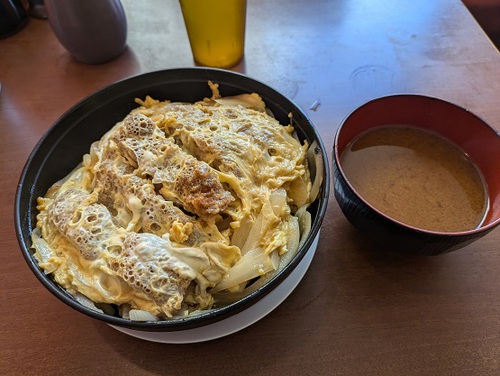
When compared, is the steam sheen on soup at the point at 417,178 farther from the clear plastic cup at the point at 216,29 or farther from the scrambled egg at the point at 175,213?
the clear plastic cup at the point at 216,29

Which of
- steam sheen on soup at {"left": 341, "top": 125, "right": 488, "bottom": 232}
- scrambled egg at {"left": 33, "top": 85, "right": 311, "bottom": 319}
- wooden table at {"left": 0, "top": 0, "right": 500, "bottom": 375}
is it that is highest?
scrambled egg at {"left": 33, "top": 85, "right": 311, "bottom": 319}

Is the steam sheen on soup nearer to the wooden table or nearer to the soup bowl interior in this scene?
the soup bowl interior

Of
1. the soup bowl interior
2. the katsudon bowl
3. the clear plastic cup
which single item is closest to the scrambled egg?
the katsudon bowl

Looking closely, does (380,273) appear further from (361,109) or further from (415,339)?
(361,109)

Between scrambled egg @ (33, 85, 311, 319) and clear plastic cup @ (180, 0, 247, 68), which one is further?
clear plastic cup @ (180, 0, 247, 68)

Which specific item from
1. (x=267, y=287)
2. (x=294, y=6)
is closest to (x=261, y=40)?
(x=294, y=6)

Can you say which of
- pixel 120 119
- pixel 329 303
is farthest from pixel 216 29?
pixel 329 303
